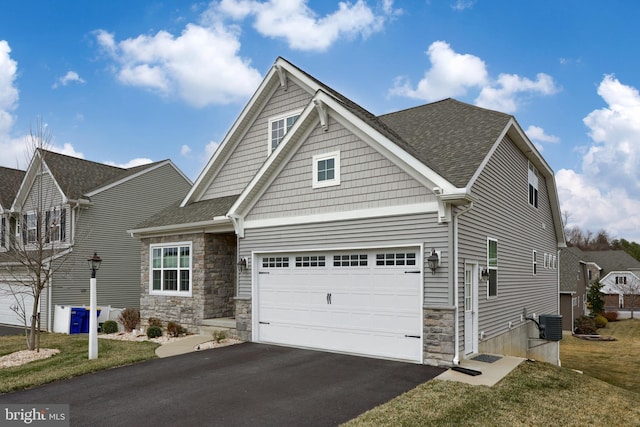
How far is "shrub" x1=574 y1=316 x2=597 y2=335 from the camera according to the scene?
94.7 ft

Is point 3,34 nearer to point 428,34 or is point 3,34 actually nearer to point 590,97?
point 428,34

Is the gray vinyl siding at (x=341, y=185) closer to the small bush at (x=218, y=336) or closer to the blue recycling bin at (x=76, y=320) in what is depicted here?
the small bush at (x=218, y=336)

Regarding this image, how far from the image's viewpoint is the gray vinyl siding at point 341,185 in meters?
10.0

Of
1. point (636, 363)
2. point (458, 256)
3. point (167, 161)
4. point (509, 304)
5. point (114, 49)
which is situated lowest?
point (636, 363)

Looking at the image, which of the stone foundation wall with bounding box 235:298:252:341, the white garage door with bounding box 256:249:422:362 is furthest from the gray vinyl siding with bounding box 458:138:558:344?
the stone foundation wall with bounding box 235:298:252:341

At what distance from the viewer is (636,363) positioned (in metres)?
18.6

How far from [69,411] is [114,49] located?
619 inches

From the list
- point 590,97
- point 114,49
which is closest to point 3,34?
point 114,49

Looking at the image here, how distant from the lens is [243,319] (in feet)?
41.2

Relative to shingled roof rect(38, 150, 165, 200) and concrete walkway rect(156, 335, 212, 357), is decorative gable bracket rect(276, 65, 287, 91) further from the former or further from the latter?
shingled roof rect(38, 150, 165, 200)

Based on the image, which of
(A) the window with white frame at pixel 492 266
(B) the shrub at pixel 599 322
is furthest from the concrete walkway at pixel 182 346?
(B) the shrub at pixel 599 322

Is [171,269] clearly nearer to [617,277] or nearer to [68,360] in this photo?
[68,360]

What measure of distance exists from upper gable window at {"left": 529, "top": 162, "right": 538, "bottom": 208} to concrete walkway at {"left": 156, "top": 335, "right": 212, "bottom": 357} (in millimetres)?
11421

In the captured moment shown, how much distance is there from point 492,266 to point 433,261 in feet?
10.2
